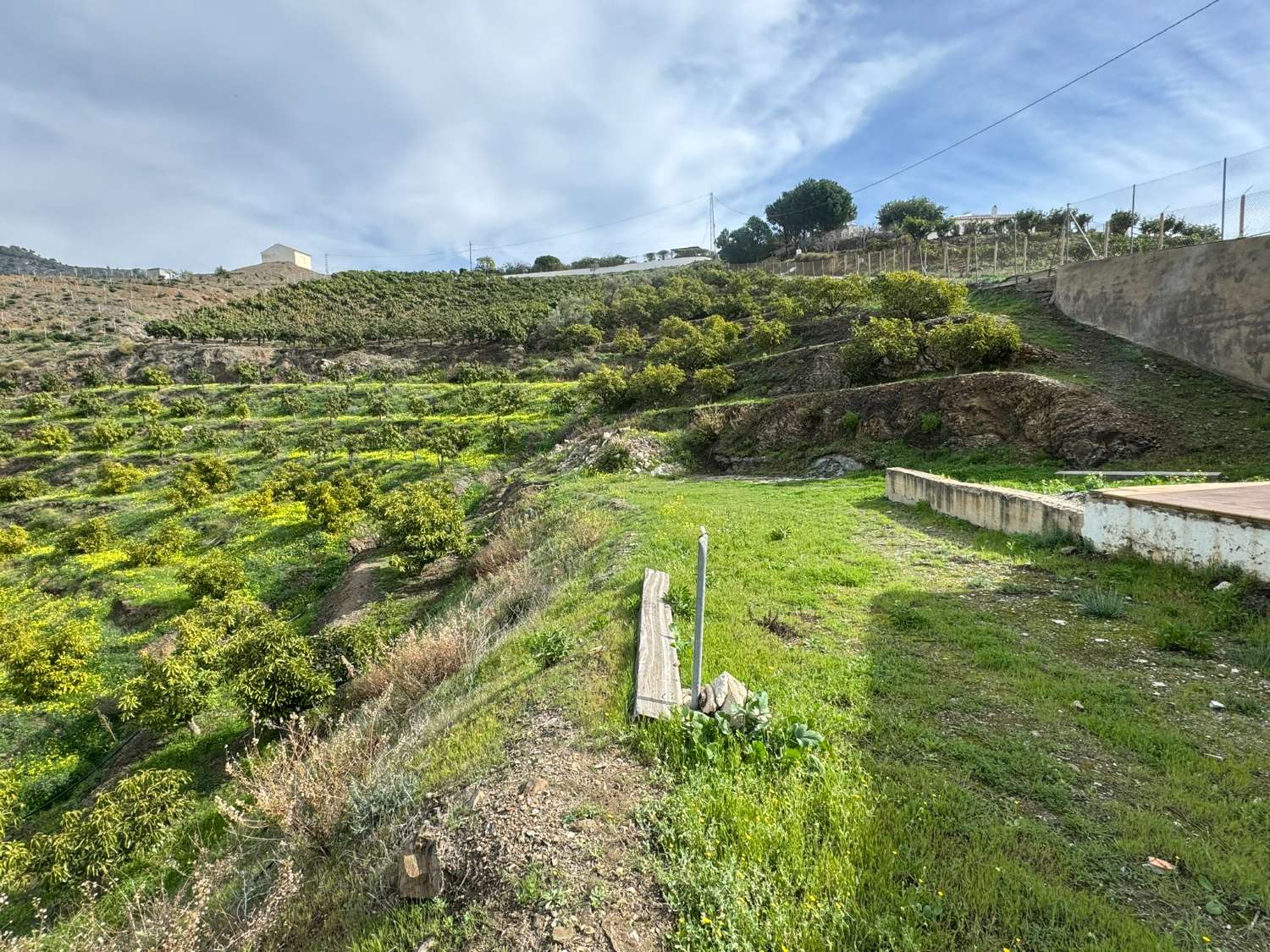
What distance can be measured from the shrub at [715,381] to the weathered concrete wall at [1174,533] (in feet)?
55.4

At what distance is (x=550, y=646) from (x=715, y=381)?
62.8 feet

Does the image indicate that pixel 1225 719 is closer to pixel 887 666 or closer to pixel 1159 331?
pixel 887 666

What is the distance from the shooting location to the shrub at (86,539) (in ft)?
69.3

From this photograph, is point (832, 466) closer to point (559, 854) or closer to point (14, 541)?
point (559, 854)

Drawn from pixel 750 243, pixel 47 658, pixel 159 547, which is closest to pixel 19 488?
pixel 159 547

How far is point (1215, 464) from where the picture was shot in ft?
33.6

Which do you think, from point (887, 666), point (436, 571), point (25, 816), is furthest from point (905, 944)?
point (25, 816)

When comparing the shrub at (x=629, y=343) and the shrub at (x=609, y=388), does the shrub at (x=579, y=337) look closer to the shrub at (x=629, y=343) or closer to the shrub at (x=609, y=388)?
the shrub at (x=629, y=343)

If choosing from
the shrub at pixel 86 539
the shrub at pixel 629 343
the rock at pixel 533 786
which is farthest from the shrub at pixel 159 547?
the shrub at pixel 629 343

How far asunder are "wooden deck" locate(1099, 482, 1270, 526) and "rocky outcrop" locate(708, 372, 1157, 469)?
208 inches

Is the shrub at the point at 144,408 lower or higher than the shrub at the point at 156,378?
lower

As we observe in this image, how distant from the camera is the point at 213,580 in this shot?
17562 millimetres

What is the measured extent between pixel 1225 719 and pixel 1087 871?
2.36 m

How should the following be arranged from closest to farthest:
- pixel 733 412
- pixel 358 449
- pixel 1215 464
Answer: pixel 1215 464
pixel 733 412
pixel 358 449
